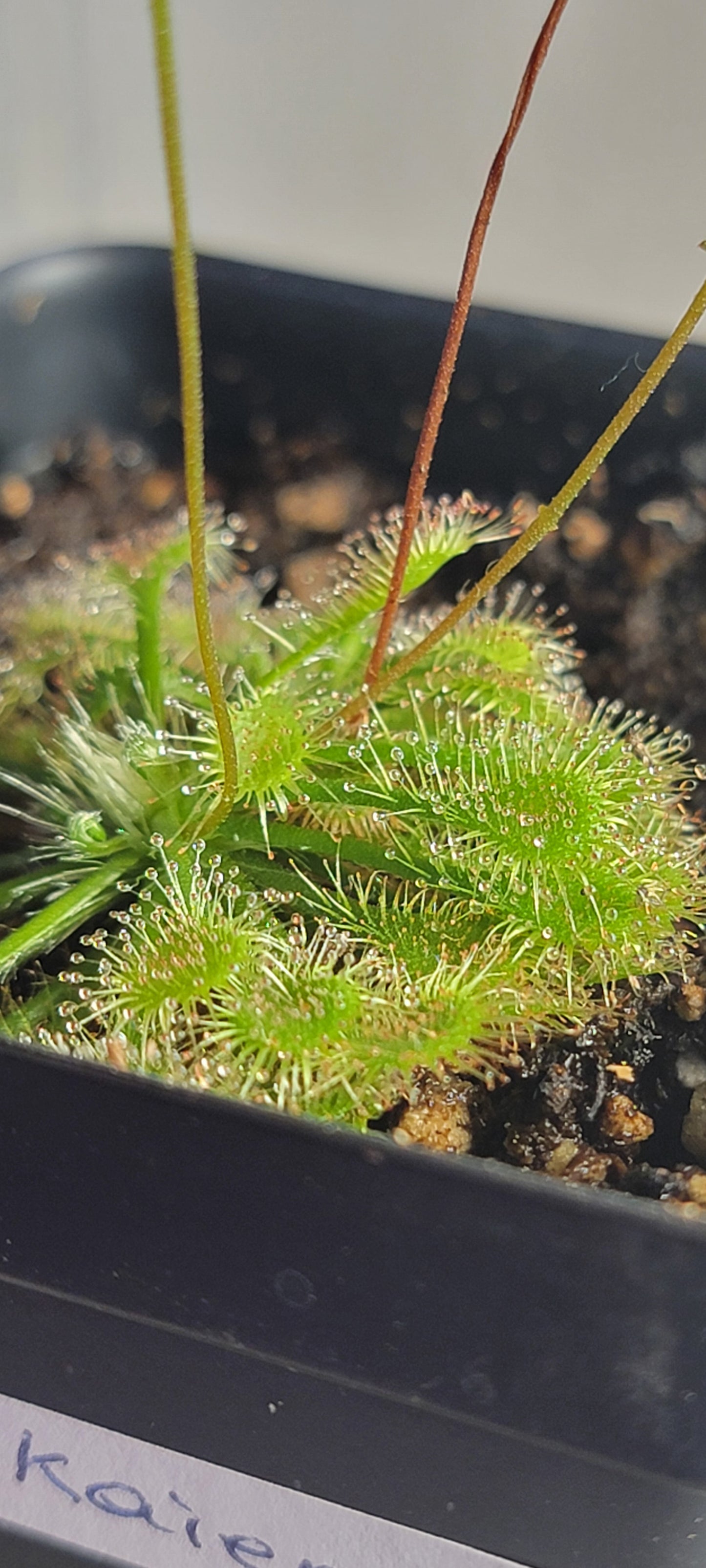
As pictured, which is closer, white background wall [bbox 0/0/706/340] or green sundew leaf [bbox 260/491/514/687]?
green sundew leaf [bbox 260/491/514/687]

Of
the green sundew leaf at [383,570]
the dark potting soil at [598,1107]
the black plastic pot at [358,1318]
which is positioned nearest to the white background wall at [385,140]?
the green sundew leaf at [383,570]

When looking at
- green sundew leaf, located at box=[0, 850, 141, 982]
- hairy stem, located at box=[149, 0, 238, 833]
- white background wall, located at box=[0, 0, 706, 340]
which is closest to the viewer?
hairy stem, located at box=[149, 0, 238, 833]

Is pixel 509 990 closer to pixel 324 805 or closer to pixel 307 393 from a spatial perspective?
pixel 324 805

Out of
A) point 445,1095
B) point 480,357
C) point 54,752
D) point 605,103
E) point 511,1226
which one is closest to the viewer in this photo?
point 511,1226

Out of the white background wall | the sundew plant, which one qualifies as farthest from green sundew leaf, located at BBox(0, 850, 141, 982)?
the white background wall

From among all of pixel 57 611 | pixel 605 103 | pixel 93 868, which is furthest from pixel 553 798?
pixel 605 103

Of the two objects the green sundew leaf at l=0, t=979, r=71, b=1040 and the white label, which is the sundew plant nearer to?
the green sundew leaf at l=0, t=979, r=71, b=1040

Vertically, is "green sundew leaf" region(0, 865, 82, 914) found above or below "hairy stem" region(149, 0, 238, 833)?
below
